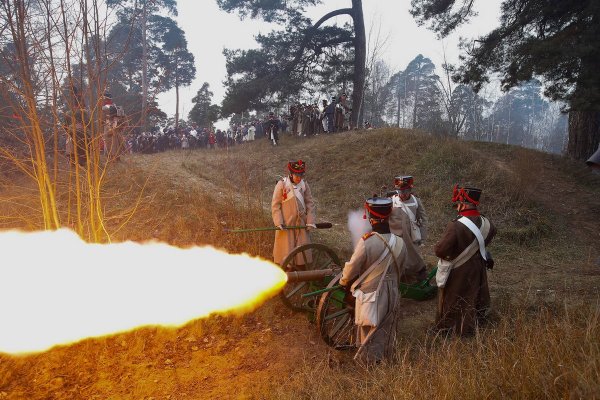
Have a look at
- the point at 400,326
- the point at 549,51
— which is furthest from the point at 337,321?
the point at 549,51

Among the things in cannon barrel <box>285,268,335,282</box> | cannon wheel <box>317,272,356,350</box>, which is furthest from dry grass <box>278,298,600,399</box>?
Result: cannon barrel <box>285,268,335,282</box>

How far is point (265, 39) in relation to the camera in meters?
20.8

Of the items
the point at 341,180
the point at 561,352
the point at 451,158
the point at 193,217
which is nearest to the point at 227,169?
the point at 341,180

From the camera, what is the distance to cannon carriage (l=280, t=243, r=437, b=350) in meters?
4.68

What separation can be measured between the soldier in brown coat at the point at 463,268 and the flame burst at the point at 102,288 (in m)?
2.05

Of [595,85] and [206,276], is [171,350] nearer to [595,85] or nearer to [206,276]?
[206,276]

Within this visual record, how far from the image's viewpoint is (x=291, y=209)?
606cm

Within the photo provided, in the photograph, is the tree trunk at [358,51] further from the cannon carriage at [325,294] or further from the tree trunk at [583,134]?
the cannon carriage at [325,294]

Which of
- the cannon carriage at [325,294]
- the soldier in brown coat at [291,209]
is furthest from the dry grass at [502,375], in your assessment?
the soldier in brown coat at [291,209]

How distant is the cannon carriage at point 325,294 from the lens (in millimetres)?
4684

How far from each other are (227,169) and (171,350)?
→ 10.7 m

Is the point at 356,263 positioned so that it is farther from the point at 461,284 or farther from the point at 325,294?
the point at 461,284

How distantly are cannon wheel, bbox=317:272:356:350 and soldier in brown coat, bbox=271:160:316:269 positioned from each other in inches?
49.7

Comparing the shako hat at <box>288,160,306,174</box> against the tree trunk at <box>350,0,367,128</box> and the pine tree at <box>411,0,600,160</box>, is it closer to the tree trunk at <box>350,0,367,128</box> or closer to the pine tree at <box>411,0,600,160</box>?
the pine tree at <box>411,0,600,160</box>
